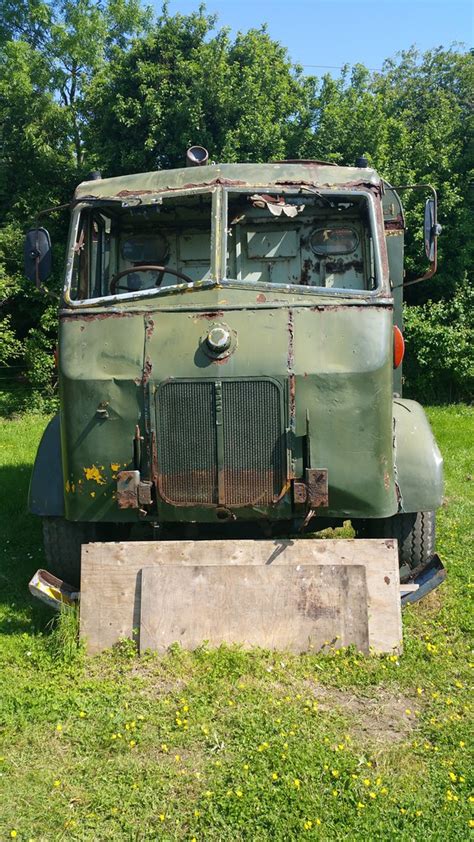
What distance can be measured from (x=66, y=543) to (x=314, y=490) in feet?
6.27

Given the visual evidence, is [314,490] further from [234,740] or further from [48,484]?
[48,484]

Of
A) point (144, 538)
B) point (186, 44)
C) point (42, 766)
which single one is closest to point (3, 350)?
point (186, 44)

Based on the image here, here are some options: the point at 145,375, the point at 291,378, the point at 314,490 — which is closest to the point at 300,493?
the point at 314,490

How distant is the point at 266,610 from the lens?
168 inches

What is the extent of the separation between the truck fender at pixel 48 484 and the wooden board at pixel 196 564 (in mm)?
644

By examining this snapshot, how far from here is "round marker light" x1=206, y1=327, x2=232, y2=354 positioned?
14.0ft

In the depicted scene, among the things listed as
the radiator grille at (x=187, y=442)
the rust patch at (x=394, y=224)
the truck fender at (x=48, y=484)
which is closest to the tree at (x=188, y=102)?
the rust patch at (x=394, y=224)

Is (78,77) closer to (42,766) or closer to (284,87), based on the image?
(284,87)

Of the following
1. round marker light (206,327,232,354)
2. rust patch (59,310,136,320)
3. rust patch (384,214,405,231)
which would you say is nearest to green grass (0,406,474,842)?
round marker light (206,327,232,354)

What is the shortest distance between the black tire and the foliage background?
437 inches

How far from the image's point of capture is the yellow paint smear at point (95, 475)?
4512 millimetres

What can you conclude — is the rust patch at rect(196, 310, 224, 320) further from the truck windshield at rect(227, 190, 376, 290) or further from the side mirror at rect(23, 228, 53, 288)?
the side mirror at rect(23, 228, 53, 288)

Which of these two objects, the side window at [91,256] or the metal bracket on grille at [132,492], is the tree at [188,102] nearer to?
the side window at [91,256]

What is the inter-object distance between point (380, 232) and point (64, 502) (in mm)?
2744
